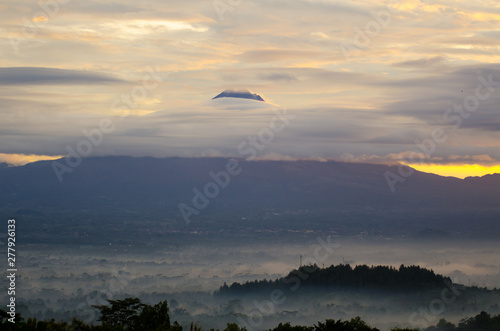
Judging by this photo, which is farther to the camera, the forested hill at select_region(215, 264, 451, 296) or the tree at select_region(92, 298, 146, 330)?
the forested hill at select_region(215, 264, 451, 296)

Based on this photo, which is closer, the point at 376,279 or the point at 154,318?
the point at 154,318

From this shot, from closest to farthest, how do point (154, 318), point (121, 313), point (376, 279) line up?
point (154, 318)
point (121, 313)
point (376, 279)

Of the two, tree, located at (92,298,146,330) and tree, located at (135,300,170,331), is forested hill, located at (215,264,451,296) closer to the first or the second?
tree, located at (92,298,146,330)

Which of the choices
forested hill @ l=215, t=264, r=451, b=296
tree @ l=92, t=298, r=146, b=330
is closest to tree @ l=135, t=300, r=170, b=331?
tree @ l=92, t=298, r=146, b=330

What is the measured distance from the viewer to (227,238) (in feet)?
609

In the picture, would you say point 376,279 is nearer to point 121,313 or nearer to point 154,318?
point 121,313

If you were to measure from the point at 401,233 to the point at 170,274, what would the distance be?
9517 cm

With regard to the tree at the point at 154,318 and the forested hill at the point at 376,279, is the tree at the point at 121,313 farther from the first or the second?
the forested hill at the point at 376,279

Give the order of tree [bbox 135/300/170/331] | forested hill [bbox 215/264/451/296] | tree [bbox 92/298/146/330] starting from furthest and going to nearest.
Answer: forested hill [bbox 215/264/451/296], tree [bbox 92/298/146/330], tree [bbox 135/300/170/331]

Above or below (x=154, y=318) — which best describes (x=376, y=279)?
above

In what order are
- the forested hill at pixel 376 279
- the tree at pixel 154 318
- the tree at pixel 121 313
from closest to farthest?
the tree at pixel 154 318
the tree at pixel 121 313
the forested hill at pixel 376 279

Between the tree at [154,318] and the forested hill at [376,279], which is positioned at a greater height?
the forested hill at [376,279]

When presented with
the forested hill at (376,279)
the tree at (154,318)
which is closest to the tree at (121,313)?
the tree at (154,318)

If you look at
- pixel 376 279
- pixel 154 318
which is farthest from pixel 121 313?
pixel 376 279
